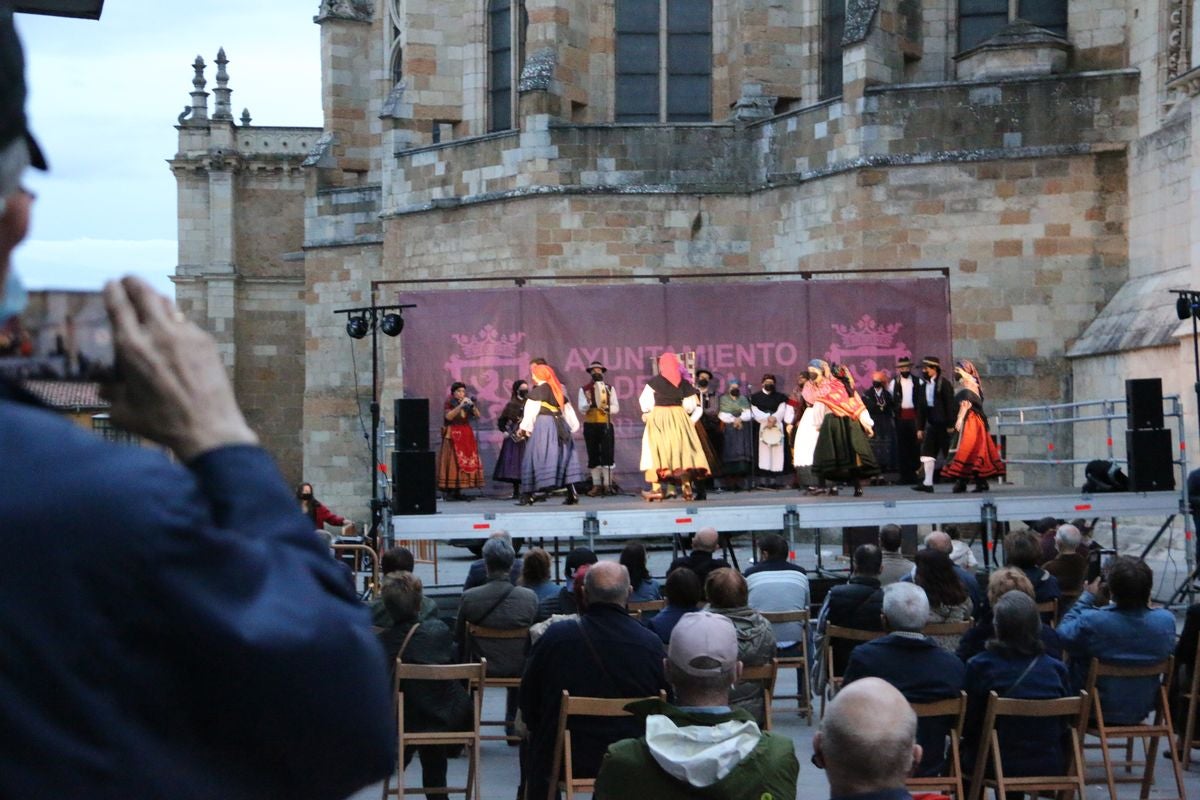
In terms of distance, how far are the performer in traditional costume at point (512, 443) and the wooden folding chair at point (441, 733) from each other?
1095 centimetres

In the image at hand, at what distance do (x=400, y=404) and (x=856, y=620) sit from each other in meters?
6.50

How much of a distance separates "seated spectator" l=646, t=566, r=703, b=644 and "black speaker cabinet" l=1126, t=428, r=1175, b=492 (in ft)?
29.0

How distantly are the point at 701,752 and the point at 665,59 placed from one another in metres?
22.1

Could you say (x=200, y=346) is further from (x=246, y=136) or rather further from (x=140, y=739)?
(x=246, y=136)

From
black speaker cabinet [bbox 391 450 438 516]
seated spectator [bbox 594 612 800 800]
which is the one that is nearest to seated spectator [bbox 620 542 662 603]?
black speaker cabinet [bbox 391 450 438 516]

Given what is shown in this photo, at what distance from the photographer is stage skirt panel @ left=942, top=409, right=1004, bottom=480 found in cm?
1661

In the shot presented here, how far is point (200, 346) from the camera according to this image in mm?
1309

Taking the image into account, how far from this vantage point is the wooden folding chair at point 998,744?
6492mm

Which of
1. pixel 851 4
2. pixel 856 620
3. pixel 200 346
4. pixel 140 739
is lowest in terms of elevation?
pixel 856 620

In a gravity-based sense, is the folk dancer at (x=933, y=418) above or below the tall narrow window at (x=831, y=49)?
below

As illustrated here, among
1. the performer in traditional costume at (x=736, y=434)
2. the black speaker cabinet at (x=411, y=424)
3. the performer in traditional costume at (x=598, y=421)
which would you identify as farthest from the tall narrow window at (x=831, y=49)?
the black speaker cabinet at (x=411, y=424)

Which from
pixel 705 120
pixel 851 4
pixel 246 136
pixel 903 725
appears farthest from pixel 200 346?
pixel 246 136

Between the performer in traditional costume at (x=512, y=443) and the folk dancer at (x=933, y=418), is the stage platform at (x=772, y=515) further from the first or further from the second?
the performer in traditional costume at (x=512, y=443)

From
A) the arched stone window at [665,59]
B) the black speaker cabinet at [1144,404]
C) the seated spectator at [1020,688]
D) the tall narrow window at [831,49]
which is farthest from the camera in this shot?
the arched stone window at [665,59]
